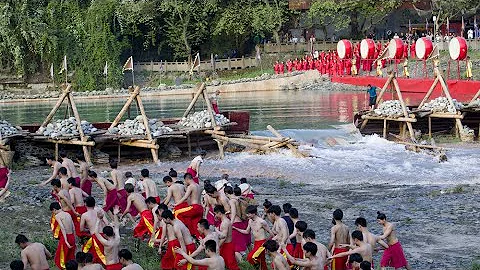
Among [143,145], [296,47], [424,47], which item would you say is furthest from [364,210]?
[296,47]

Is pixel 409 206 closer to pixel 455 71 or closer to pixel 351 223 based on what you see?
pixel 351 223

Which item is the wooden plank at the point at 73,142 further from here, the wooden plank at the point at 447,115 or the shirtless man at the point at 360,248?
the shirtless man at the point at 360,248

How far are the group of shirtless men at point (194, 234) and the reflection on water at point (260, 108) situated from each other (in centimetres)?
2016

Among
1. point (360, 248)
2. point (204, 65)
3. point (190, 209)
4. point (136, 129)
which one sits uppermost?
point (204, 65)

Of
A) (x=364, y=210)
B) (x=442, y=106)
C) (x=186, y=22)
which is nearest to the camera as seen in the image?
(x=364, y=210)

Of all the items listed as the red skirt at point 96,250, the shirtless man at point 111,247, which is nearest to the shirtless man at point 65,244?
the red skirt at point 96,250

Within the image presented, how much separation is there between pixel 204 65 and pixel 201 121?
109 feet

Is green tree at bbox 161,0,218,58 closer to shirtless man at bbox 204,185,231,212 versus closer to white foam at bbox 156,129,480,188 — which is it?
white foam at bbox 156,129,480,188

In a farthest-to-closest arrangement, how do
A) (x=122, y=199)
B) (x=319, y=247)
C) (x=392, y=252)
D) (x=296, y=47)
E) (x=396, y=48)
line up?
(x=296, y=47), (x=396, y=48), (x=122, y=199), (x=392, y=252), (x=319, y=247)

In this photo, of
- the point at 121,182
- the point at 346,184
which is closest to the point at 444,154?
the point at 346,184

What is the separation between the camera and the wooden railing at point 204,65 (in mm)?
59281

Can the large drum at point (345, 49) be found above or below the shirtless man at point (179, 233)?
above

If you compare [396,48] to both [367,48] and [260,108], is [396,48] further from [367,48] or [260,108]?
[260,108]

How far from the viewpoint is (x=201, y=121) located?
2681 centimetres
